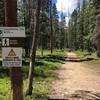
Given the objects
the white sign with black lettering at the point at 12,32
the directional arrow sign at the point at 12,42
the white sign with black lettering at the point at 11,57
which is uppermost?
the white sign with black lettering at the point at 12,32

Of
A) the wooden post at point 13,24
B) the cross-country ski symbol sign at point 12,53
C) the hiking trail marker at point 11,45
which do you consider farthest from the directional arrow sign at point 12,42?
the wooden post at point 13,24

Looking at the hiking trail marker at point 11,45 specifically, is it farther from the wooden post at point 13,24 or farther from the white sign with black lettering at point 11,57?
the wooden post at point 13,24

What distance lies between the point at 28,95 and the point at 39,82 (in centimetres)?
439

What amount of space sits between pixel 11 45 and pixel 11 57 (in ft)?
0.81

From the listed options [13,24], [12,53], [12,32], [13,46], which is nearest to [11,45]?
[13,46]

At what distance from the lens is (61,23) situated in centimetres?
12262

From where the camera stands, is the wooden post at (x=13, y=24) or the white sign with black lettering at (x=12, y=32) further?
the wooden post at (x=13, y=24)

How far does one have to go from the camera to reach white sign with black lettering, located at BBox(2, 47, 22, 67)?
23.5 ft

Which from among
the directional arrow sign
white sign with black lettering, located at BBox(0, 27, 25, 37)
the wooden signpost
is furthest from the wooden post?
the directional arrow sign

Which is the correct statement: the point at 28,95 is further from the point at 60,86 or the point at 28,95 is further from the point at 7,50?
the point at 7,50

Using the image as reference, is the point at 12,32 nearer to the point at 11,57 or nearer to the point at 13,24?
the point at 13,24

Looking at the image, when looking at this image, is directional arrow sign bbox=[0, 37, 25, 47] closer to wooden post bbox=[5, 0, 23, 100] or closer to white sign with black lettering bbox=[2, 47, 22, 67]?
white sign with black lettering bbox=[2, 47, 22, 67]

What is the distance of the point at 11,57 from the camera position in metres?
7.19

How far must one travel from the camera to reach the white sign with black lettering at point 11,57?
7.16 metres
